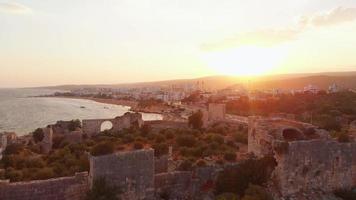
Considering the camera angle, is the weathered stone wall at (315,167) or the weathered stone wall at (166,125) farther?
the weathered stone wall at (166,125)

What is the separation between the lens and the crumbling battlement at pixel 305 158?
38.4ft

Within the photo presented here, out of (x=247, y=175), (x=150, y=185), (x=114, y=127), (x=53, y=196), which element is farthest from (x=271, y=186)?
(x=114, y=127)

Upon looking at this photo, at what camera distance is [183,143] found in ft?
63.7

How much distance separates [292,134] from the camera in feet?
44.1

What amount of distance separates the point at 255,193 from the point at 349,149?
384 cm

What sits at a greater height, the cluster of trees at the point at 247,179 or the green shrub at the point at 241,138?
the cluster of trees at the point at 247,179

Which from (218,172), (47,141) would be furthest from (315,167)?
(47,141)

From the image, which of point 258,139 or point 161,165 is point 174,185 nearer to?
point 161,165

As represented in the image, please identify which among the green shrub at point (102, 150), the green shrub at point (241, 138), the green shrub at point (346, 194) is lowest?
the green shrub at point (346, 194)

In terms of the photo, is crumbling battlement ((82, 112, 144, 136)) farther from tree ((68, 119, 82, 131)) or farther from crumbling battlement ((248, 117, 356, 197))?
crumbling battlement ((248, 117, 356, 197))

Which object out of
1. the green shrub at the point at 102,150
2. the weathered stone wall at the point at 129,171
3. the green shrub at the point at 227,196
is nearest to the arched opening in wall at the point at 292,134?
the green shrub at the point at 227,196

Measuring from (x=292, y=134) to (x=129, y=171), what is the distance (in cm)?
633

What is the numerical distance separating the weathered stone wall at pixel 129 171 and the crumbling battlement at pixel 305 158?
4.13 metres

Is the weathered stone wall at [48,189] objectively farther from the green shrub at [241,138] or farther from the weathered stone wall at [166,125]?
the weathered stone wall at [166,125]
